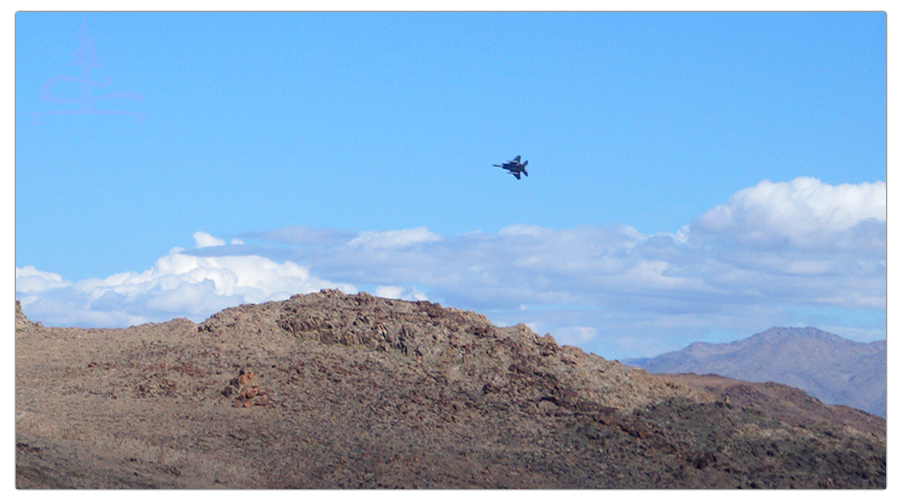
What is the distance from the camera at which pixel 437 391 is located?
39812mm

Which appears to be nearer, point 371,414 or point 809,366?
point 371,414

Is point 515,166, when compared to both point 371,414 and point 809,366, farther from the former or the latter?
point 809,366

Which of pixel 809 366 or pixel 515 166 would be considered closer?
pixel 515 166

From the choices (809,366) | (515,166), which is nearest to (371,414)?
(515,166)

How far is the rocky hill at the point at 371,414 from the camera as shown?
30312mm

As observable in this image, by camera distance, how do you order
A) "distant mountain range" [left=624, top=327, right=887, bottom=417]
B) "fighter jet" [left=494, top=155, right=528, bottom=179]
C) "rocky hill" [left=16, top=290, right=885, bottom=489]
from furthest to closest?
1. "distant mountain range" [left=624, top=327, right=887, bottom=417]
2. "fighter jet" [left=494, top=155, right=528, bottom=179]
3. "rocky hill" [left=16, top=290, right=885, bottom=489]

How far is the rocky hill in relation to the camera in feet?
99.5

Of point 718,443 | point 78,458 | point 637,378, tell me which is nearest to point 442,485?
point 78,458

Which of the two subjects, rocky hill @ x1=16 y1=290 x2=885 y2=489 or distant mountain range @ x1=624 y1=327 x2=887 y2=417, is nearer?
rocky hill @ x1=16 y1=290 x2=885 y2=489

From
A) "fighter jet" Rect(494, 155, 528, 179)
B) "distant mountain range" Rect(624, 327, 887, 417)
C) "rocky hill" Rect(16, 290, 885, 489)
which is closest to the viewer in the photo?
"rocky hill" Rect(16, 290, 885, 489)

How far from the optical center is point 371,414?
36.9 meters

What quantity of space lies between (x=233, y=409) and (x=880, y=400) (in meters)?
121

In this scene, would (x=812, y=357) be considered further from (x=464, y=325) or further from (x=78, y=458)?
(x=78, y=458)

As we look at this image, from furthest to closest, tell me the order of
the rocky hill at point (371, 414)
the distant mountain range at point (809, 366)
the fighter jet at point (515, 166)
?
the distant mountain range at point (809, 366) → the fighter jet at point (515, 166) → the rocky hill at point (371, 414)
